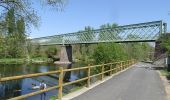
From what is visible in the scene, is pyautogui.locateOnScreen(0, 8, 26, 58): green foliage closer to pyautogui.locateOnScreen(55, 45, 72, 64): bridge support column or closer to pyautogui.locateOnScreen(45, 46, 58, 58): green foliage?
pyautogui.locateOnScreen(55, 45, 72, 64): bridge support column

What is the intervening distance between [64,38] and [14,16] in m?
125

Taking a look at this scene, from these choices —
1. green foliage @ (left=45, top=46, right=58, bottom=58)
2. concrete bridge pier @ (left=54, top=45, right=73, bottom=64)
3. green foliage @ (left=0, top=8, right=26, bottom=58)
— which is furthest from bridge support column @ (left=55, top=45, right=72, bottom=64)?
green foliage @ (left=0, top=8, right=26, bottom=58)

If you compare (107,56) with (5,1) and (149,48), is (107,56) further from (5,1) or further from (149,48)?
(149,48)

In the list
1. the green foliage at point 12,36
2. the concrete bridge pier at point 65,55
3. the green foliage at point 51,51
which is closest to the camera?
the green foliage at point 12,36

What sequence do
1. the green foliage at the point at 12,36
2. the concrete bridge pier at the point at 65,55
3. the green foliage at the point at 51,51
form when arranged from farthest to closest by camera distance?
the green foliage at the point at 51,51
the concrete bridge pier at the point at 65,55
the green foliage at the point at 12,36

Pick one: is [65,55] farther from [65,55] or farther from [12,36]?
[12,36]

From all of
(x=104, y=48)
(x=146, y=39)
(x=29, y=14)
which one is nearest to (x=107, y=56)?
(x=104, y=48)

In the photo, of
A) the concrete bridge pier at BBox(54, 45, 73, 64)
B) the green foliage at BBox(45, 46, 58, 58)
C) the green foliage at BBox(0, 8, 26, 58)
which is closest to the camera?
the green foliage at BBox(0, 8, 26, 58)

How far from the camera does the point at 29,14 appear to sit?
50.6ft

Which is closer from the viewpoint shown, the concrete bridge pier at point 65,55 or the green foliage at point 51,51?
the concrete bridge pier at point 65,55

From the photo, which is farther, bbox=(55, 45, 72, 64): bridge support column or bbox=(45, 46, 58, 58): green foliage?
bbox=(45, 46, 58, 58): green foliage

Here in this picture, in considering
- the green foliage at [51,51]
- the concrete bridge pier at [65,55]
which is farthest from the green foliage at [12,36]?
the green foliage at [51,51]

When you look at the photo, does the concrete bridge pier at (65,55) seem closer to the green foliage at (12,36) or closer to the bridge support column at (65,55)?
the bridge support column at (65,55)

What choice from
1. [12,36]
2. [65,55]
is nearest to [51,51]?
[65,55]
